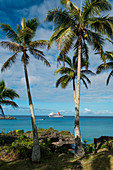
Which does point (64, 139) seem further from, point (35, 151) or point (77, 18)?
point (77, 18)

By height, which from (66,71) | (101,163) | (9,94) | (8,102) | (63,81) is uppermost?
(66,71)

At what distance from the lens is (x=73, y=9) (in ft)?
40.5

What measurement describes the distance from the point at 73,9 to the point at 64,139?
14233 millimetres

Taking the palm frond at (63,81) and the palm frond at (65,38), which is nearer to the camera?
the palm frond at (65,38)

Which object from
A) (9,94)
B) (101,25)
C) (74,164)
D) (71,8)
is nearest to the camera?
(74,164)

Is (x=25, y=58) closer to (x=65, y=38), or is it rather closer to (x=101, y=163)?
(x=65, y=38)

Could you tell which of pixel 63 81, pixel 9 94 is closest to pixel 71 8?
pixel 63 81

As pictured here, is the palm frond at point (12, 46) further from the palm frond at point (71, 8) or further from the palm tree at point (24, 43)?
the palm frond at point (71, 8)

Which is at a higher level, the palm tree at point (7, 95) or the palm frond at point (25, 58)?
the palm frond at point (25, 58)

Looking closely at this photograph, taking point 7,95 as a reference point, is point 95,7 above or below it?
above

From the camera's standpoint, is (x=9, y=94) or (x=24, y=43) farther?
(x=9, y=94)

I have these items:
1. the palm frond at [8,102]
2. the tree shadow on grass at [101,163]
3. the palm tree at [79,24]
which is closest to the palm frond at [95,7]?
the palm tree at [79,24]

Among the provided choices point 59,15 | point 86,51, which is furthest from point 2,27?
point 86,51

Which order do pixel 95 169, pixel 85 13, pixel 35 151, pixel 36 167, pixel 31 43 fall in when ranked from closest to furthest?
pixel 95 169
pixel 36 167
pixel 35 151
pixel 31 43
pixel 85 13
